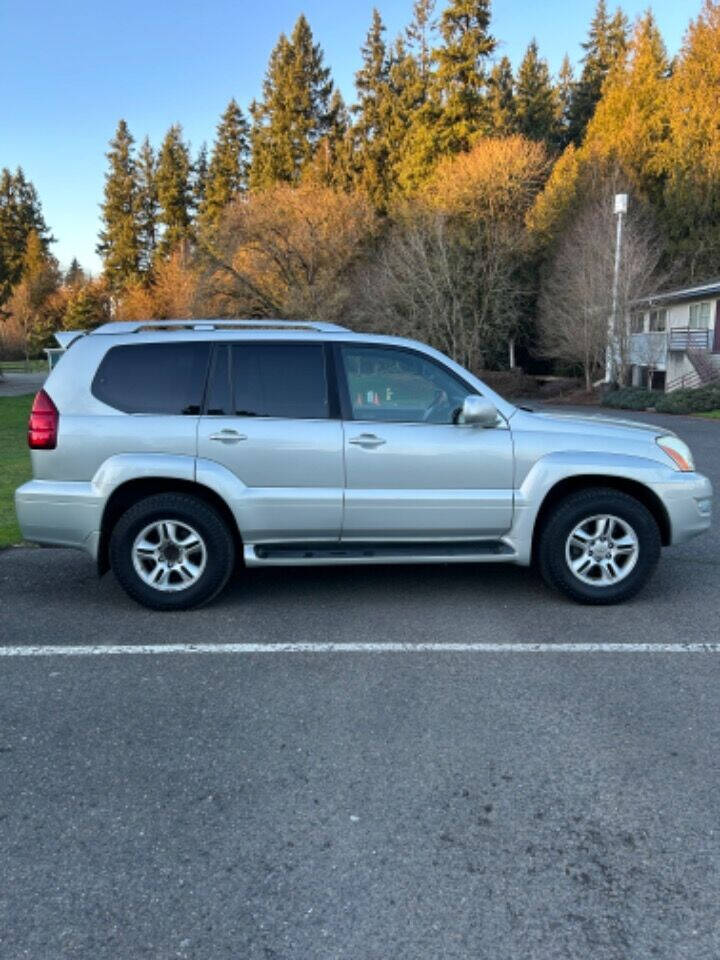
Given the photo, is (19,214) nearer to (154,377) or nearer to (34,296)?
(34,296)

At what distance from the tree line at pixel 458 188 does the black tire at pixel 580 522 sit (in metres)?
32.3

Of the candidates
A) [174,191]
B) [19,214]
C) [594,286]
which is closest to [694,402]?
[594,286]

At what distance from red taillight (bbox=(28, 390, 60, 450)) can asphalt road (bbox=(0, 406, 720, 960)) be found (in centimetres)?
120

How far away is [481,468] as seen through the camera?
17.0 feet

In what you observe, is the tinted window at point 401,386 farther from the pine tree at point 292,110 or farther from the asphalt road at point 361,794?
the pine tree at point 292,110

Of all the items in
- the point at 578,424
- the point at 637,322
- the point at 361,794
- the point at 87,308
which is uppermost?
the point at 87,308

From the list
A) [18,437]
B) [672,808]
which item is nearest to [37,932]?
[672,808]

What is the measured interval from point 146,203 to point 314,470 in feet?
250

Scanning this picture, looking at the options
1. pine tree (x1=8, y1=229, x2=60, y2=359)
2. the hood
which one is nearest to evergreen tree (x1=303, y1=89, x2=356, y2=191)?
pine tree (x1=8, y1=229, x2=60, y2=359)

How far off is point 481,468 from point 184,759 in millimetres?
2811

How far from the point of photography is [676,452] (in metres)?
5.41

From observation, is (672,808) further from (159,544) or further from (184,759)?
(159,544)

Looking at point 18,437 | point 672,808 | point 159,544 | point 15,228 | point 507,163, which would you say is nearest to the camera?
point 672,808

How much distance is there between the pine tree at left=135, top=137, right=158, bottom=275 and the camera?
73062 millimetres
